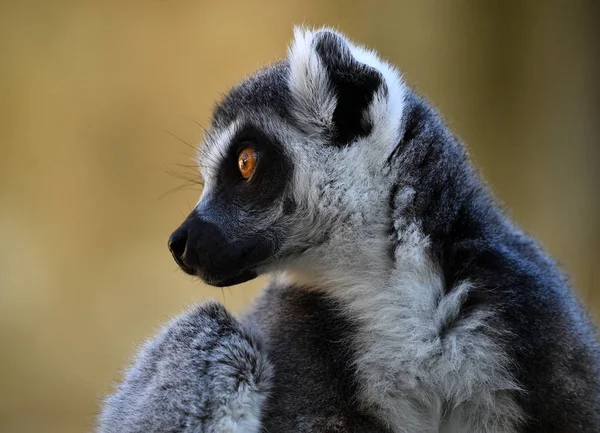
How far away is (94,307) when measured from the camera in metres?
7.03

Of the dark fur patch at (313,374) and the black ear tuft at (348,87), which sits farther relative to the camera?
the black ear tuft at (348,87)

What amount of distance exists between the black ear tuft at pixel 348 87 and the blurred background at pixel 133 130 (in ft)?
12.6

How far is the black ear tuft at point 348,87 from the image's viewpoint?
2.96m

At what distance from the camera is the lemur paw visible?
8.87 feet

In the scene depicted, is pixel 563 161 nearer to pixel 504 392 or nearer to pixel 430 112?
pixel 430 112

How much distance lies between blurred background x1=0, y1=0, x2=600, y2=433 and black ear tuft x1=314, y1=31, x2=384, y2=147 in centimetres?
385

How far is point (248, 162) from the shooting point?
3.10m

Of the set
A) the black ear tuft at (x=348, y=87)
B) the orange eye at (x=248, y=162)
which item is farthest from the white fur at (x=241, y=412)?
the black ear tuft at (x=348, y=87)

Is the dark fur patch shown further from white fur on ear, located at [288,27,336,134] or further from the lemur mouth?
white fur on ear, located at [288,27,336,134]

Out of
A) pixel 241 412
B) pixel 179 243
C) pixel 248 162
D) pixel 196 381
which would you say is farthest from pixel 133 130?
pixel 241 412

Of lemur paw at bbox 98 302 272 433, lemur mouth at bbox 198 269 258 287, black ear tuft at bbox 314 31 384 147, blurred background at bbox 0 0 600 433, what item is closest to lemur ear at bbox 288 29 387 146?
black ear tuft at bbox 314 31 384 147

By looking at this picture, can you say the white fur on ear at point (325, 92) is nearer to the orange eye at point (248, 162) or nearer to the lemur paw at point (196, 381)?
the orange eye at point (248, 162)

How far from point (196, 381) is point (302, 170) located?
92 centimetres

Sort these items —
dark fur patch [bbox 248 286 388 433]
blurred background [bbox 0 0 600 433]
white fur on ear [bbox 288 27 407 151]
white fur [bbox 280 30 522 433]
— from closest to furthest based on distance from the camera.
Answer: white fur [bbox 280 30 522 433], dark fur patch [bbox 248 286 388 433], white fur on ear [bbox 288 27 407 151], blurred background [bbox 0 0 600 433]
